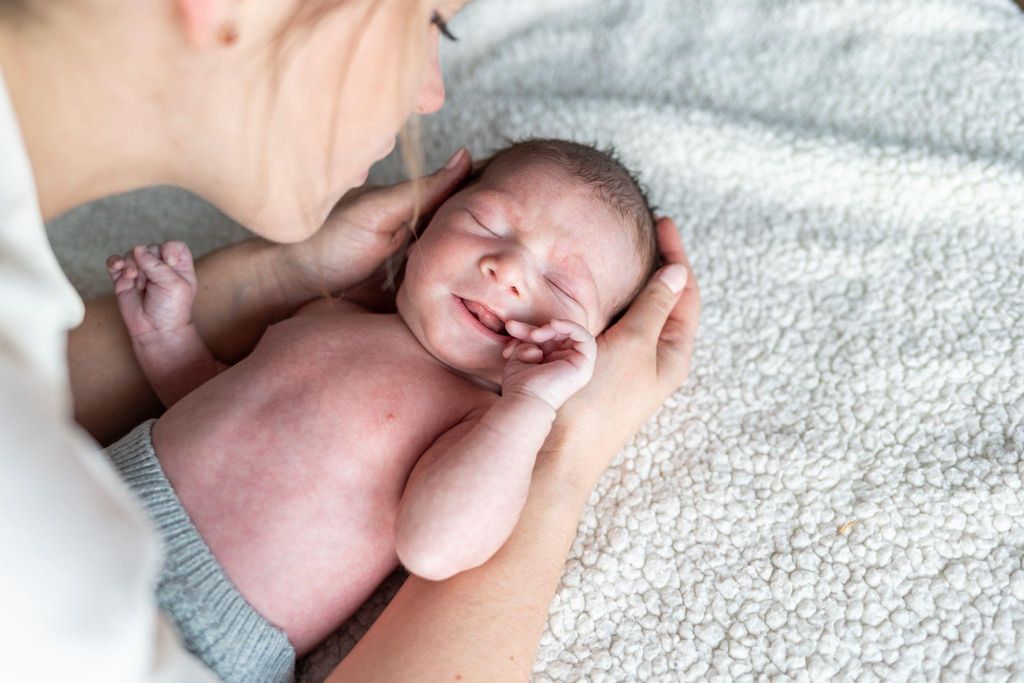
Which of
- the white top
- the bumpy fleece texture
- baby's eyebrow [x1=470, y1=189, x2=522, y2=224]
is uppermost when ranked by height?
the white top

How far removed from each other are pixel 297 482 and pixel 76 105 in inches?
16.3

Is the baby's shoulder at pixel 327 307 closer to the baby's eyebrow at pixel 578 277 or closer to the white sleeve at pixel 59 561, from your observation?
the baby's eyebrow at pixel 578 277

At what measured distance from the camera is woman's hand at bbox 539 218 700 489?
1.06 metres

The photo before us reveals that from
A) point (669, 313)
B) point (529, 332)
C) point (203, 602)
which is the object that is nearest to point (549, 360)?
point (529, 332)


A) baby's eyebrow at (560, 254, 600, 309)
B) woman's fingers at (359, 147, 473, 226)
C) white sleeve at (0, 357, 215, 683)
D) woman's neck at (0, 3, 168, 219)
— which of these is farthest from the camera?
woman's fingers at (359, 147, 473, 226)

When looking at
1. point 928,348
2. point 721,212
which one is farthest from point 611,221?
point 928,348

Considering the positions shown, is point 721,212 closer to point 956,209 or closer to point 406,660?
point 956,209

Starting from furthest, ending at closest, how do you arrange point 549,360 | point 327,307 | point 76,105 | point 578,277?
1. point 327,307
2. point 578,277
3. point 549,360
4. point 76,105

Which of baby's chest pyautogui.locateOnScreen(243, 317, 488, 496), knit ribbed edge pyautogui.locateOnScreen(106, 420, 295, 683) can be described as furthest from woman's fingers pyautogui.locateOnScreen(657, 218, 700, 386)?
knit ribbed edge pyautogui.locateOnScreen(106, 420, 295, 683)

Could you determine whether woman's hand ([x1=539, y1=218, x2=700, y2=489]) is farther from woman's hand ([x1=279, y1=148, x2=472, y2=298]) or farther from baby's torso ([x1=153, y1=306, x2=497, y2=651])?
woman's hand ([x1=279, y1=148, x2=472, y2=298])

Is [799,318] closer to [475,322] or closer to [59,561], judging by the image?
A: [475,322]

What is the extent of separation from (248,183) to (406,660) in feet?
1.48

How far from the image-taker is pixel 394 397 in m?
1.05

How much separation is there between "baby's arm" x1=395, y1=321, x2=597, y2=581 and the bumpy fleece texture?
162 mm
